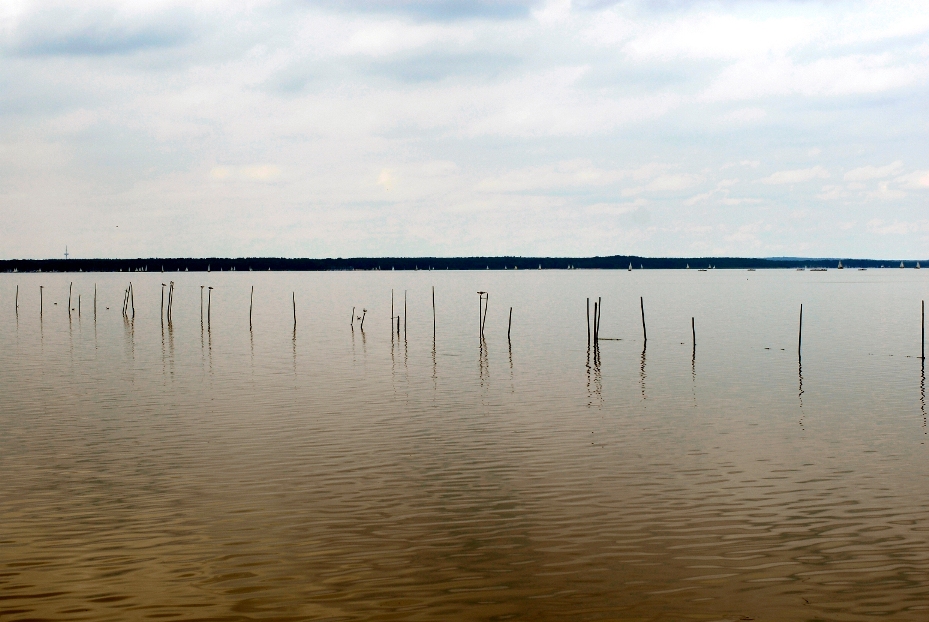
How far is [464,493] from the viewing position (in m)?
18.2

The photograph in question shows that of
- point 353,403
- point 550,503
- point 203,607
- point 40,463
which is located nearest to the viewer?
point 203,607

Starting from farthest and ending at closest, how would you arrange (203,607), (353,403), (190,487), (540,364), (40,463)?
1. (540,364)
2. (353,403)
3. (40,463)
4. (190,487)
5. (203,607)

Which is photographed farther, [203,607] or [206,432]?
[206,432]

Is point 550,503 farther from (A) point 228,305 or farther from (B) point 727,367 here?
(A) point 228,305

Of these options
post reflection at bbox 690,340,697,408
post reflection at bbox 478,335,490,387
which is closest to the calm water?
post reflection at bbox 690,340,697,408

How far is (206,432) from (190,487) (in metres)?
6.82

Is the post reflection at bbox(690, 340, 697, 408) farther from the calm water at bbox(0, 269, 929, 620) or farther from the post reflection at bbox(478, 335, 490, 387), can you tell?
the post reflection at bbox(478, 335, 490, 387)

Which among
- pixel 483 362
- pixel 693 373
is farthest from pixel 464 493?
pixel 483 362

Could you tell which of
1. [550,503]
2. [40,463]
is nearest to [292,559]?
[550,503]

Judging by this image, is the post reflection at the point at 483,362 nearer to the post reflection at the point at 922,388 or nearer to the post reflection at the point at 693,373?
the post reflection at the point at 693,373

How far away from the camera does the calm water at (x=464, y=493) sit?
12609mm

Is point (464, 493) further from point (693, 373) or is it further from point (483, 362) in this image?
point (483, 362)

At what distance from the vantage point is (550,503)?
17359mm

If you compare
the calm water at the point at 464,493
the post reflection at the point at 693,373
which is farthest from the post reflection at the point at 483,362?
the post reflection at the point at 693,373
